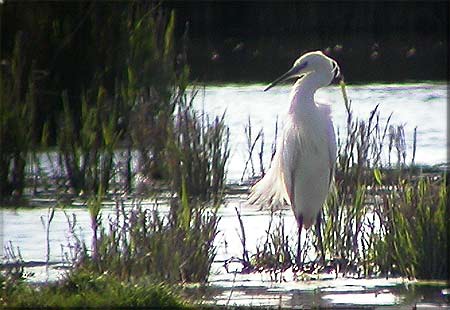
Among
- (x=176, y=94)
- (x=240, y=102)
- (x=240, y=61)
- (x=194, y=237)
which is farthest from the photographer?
(x=240, y=61)

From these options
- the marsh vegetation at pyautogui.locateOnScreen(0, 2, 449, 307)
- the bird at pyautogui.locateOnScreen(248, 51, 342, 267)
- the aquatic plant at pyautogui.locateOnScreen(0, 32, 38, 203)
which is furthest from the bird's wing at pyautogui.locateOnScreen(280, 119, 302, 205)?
the aquatic plant at pyautogui.locateOnScreen(0, 32, 38, 203)

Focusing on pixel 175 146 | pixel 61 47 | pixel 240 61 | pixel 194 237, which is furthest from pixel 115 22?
pixel 240 61

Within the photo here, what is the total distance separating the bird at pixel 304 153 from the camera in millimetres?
10609

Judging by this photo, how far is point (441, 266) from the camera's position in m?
8.44

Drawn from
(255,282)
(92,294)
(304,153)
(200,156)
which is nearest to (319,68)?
(304,153)

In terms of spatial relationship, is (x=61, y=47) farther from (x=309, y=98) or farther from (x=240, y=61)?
(x=240, y=61)

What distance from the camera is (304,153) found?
10727mm

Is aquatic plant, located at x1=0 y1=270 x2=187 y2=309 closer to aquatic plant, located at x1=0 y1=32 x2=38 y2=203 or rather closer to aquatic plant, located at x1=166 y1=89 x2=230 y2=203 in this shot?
aquatic plant, located at x1=166 y1=89 x2=230 y2=203

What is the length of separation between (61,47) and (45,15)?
0.36 m

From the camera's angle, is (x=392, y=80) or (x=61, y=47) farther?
(x=392, y=80)

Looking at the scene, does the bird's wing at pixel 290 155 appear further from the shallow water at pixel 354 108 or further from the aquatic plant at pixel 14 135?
the shallow water at pixel 354 108

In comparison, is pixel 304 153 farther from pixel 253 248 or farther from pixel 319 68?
pixel 253 248

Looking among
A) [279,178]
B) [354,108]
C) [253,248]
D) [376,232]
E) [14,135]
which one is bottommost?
[354,108]

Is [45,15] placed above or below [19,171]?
above
